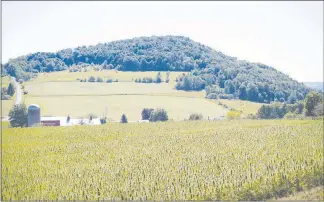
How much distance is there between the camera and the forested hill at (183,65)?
3556 inches

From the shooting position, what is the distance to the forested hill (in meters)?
90.3

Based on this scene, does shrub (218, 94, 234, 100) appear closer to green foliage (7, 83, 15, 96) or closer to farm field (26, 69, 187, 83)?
farm field (26, 69, 187, 83)

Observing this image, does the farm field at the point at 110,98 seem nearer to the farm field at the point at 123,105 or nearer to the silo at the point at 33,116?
the farm field at the point at 123,105

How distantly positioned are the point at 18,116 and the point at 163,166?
42.0 metres

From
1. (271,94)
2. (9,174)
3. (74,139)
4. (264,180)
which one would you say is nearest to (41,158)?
(9,174)

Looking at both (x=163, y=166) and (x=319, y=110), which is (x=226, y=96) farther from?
(x=163, y=166)

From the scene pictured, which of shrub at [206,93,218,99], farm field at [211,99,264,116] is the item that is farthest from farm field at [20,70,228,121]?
farm field at [211,99,264,116]

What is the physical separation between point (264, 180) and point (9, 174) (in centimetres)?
1357

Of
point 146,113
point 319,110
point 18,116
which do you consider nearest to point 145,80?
point 146,113

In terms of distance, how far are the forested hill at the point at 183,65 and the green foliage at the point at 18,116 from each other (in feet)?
94.0

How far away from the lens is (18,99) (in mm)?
83750

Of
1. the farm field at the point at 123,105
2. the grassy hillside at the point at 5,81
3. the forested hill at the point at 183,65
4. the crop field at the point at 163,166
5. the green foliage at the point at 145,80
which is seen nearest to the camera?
the crop field at the point at 163,166

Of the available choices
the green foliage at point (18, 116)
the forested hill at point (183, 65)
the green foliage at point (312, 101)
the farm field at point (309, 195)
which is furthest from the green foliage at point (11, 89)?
the farm field at point (309, 195)

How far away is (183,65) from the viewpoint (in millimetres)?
122500
